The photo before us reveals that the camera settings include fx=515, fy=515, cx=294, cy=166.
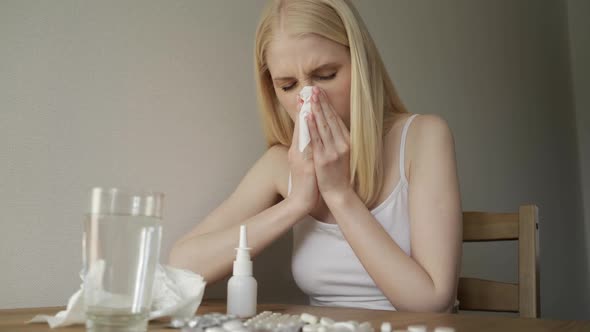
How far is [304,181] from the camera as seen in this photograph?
926 millimetres

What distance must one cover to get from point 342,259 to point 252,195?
9.2 inches

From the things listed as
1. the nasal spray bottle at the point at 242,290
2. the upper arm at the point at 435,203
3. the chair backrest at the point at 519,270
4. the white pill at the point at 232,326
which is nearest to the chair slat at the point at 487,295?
the chair backrest at the point at 519,270

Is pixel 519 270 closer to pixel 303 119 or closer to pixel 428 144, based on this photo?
pixel 428 144

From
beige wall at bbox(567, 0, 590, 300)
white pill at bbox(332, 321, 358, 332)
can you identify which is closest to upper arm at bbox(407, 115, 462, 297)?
white pill at bbox(332, 321, 358, 332)

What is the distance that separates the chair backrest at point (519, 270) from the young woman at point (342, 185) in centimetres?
17

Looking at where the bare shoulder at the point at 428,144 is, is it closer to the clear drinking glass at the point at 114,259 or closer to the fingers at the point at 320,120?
the fingers at the point at 320,120

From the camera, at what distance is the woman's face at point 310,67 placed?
93 centimetres

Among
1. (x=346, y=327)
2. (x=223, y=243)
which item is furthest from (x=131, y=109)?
(x=346, y=327)

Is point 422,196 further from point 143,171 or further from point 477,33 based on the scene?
point 477,33

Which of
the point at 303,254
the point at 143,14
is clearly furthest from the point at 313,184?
the point at 143,14

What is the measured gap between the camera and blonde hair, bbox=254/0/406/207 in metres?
0.96

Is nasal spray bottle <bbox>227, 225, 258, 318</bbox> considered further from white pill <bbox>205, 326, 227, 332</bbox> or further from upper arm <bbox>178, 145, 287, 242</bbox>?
upper arm <bbox>178, 145, 287, 242</bbox>

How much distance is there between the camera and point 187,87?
1030 mm

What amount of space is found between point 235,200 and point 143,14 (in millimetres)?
397
